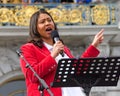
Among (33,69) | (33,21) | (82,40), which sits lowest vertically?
(82,40)

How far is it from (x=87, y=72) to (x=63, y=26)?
9.27 m

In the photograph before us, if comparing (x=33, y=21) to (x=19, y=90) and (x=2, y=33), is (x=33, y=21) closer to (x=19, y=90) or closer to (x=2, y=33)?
(x=2, y=33)

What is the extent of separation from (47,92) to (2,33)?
30.1ft

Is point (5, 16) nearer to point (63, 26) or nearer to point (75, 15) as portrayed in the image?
point (63, 26)

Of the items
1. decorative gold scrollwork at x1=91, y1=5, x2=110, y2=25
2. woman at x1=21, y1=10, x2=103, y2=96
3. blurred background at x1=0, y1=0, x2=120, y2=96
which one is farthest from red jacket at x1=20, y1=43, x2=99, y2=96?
Answer: decorative gold scrollwork at x1=91, y1=5, x2=110, y2=25

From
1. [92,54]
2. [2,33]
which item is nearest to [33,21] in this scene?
[92,54]

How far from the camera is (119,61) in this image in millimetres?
5562

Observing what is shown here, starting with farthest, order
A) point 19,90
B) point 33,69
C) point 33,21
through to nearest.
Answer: point 19,90
point 33,21
point 33,69

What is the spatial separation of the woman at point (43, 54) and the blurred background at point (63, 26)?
8711 mm

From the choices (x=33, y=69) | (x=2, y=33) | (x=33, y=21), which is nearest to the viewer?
(x=33, y=69)

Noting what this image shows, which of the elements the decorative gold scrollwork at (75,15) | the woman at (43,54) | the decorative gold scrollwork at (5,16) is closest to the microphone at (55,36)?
the woman at (43,54)

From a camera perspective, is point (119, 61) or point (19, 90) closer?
point (119, 61)

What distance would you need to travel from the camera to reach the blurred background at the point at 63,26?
14.6m

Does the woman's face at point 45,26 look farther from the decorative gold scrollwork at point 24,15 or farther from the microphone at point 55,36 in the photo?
the decorative gold scrollwork at point 24,15
